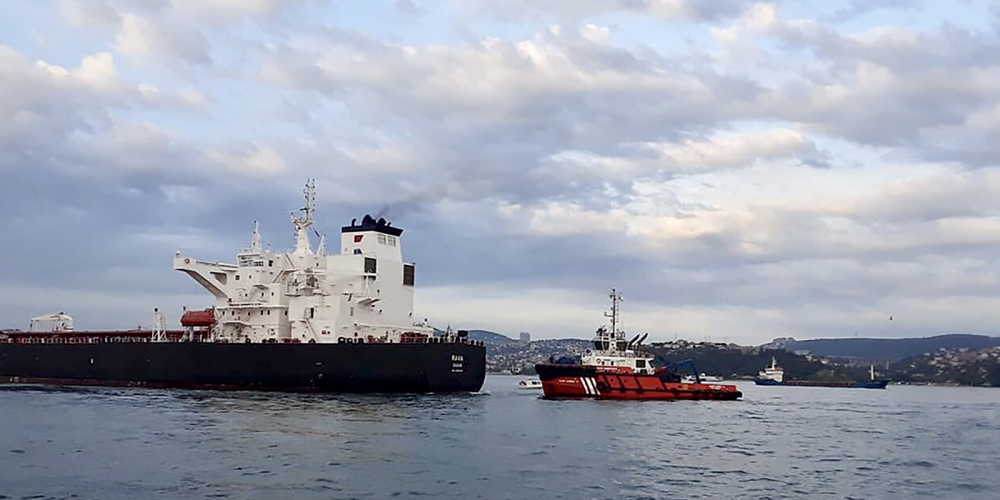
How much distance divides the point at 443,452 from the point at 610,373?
28820mm

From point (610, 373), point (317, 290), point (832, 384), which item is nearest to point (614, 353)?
point (610, 373)

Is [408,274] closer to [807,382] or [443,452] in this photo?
[443,452]

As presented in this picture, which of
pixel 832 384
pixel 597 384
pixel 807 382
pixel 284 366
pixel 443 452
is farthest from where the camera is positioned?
pixel 807 382

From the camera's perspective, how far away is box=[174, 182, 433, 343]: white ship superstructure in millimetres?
48938

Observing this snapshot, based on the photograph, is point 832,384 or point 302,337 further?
point 832,384

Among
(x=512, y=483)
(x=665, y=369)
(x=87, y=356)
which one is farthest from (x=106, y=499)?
(x=665, y=369)

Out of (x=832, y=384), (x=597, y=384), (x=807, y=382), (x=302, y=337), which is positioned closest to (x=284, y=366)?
(x=302, y=337)

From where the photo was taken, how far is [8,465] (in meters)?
22.2

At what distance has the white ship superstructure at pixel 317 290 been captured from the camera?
161 feet

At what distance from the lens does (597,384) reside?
53.6 m

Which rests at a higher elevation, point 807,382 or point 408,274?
point 408,274

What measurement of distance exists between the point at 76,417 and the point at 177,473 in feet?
46.2

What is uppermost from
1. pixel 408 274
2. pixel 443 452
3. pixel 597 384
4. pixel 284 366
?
pixel 408 274

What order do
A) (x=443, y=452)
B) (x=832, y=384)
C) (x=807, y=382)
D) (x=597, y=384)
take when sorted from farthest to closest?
(x=807, y=382) → (x=832, y=384) → (x=597, y=384) → (x=443, y=452)
